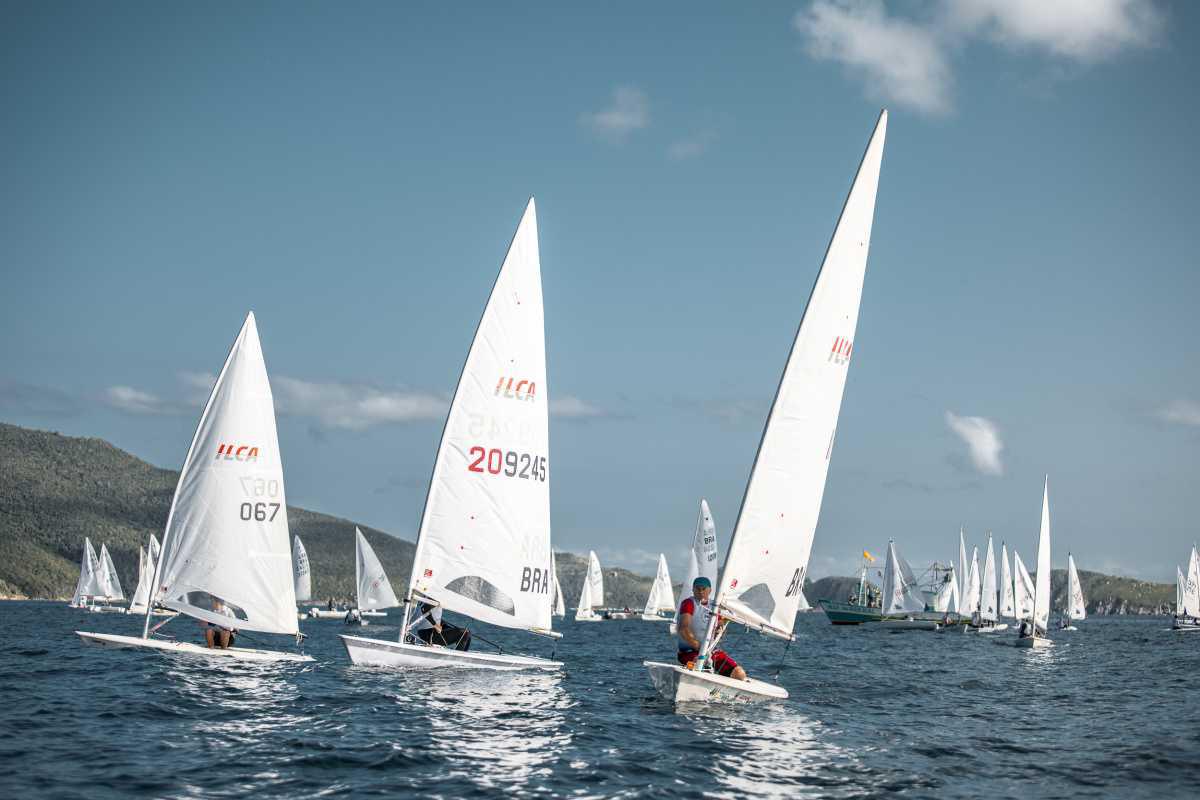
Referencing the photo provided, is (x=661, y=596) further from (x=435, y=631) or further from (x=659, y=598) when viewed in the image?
(x=435, y=631)

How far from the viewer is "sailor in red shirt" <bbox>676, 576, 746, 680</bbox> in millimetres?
19500

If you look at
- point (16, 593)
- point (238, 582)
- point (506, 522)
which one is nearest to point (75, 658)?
point (238, 582)

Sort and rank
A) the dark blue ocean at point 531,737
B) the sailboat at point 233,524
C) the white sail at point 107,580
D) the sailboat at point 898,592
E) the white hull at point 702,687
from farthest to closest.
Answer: the sailboat at point 898,592, the white sail at point 107,580, the sailboat at point 233,524, the white hull at point 702,687, the dark blue ocean at point 531,737

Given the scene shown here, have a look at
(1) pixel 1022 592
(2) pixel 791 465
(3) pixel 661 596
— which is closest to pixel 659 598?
(3) pixel 661 596

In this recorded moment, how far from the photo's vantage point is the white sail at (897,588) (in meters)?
102

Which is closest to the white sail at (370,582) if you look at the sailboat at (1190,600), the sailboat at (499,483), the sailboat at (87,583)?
the sailboat at (87,583)

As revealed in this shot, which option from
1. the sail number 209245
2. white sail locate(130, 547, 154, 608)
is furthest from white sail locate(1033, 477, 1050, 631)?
white sail locate(130, 547, 154, 608)

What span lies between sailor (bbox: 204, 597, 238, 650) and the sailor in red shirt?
1309 centimetres

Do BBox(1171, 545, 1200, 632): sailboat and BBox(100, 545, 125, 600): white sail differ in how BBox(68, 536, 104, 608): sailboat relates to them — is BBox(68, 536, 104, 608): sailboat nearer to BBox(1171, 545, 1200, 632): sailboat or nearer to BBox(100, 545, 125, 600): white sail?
BBox(100, 545, 125, 600): white sail

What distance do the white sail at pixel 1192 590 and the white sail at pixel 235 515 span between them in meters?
88.1

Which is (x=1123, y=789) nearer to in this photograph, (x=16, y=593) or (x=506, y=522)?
(x=506, y=522)

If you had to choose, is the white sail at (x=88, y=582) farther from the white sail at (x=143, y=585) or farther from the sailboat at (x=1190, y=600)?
the sailboat at (x=1190, y=600)

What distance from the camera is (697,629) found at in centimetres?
1956

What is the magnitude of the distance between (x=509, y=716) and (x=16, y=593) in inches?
5843
